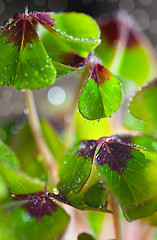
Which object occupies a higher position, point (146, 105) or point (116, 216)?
point (146, 105)

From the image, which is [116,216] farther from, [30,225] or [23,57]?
[23,57]

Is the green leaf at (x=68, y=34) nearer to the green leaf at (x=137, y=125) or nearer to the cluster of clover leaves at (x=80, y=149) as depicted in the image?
the cluster of clover leaves at (x=80, y=149)

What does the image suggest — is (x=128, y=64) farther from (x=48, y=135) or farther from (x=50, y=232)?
(x=50, y=232)

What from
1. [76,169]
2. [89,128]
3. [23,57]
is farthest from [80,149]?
[89,128]

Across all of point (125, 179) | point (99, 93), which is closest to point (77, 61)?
point (99, 93)

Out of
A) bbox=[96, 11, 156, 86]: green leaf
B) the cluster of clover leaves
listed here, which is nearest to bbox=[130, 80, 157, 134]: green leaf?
the cluster of clover leaves

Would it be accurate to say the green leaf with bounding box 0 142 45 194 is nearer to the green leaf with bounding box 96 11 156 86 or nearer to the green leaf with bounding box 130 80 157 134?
the green leaf with bounding box 130 80 157 134
